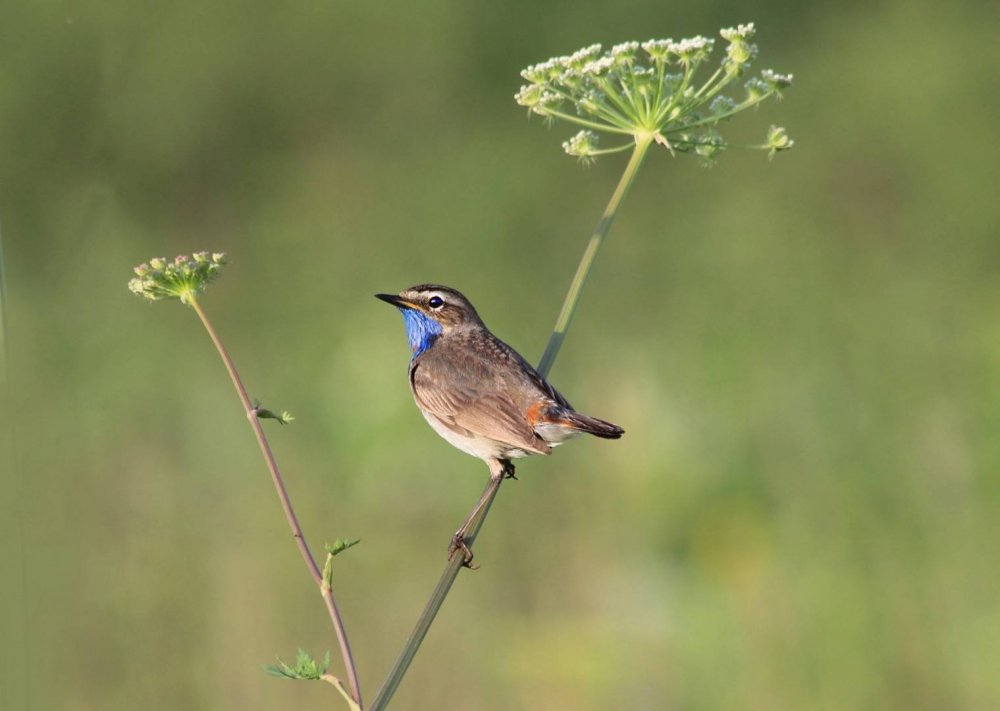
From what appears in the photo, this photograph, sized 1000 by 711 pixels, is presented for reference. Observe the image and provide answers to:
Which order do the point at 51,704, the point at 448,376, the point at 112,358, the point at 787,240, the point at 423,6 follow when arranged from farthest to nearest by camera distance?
1. the point at 423,6
2. the point at 787,240
3. the point at 112,358
4. the point at 51,704
5. the point at 448,376

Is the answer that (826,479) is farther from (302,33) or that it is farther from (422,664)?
(302,33)

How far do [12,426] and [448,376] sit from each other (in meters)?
2.59

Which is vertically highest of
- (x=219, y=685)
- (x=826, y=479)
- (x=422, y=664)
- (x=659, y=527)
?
(x=826, y=479)

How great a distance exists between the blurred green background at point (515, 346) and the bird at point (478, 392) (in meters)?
1.44

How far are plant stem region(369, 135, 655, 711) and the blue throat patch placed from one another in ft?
5.03

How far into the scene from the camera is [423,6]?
13406 millimetres

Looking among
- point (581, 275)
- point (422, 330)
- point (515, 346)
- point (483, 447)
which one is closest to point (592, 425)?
point (483, 447)

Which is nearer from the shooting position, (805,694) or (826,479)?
(805,694)

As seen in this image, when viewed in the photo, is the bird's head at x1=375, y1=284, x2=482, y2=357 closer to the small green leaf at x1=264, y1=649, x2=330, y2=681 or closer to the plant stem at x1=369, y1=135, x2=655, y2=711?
the plant stem at x1=369, y1=135, x2=655, y2=711

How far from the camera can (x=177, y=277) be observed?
3.39m

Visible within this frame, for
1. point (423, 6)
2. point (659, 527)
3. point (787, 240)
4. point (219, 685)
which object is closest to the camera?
point (219, 685)

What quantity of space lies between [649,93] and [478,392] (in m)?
1.33

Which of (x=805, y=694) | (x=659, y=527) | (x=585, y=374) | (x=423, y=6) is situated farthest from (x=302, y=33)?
(x=805, y=694)

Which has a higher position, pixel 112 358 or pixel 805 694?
pixel 112 358
